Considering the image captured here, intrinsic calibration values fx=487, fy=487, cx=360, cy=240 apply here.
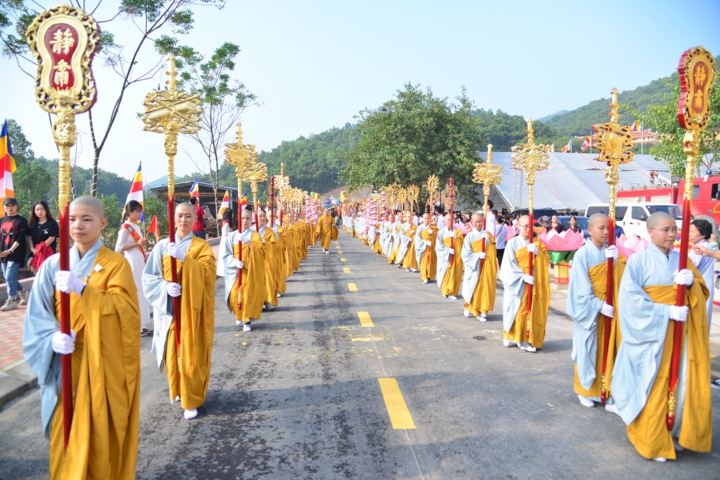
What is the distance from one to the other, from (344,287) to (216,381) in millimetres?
7222

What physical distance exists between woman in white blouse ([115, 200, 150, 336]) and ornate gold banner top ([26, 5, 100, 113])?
4.49 metres

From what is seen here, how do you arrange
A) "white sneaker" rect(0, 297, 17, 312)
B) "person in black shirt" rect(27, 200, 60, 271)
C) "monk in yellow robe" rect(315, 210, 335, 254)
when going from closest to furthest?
"person in black shirt" rect(27, 200, 60, 271) → "white sneaker" rect(0, 297, 17, 312) → "monk in yellow robe" rect(315, 210, 335, 254)

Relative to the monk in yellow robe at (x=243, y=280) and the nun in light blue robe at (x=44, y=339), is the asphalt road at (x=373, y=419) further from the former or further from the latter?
the nun in light blue robe at (x=44, y=339)

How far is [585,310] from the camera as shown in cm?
491

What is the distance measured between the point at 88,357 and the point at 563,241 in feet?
41.6

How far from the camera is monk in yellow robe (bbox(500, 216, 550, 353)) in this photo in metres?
6.85

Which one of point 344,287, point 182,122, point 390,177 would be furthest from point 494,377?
point 390,177

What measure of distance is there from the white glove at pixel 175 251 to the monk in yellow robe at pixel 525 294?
172 inches

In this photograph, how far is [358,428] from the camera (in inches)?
170

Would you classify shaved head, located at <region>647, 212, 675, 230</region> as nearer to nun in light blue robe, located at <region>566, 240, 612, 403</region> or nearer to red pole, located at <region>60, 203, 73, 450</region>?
nun in light blue robe, located at <region>566, 240, 612, 403</region>

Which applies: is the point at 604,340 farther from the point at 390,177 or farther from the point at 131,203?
the point at 390,177

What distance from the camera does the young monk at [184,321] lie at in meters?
4.58

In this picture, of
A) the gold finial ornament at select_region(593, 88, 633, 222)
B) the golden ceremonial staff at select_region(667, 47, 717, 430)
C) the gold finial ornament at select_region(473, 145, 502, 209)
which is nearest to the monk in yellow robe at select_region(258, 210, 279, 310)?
the gold finial ornament at select_region(473, 145, 502, 209)

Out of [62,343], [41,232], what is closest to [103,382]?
[62,343]
